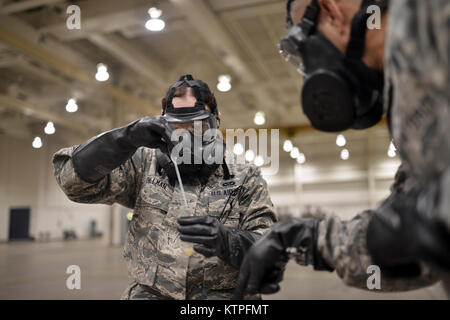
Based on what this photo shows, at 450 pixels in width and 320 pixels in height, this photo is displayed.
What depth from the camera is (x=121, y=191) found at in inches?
63.7

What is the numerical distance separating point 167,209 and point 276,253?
0.66 m

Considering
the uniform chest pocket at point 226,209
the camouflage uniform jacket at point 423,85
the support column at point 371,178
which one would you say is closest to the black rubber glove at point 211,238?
the uniform chest pocket at point 226,209

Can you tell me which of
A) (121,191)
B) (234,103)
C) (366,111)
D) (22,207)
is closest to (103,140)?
(121,191)

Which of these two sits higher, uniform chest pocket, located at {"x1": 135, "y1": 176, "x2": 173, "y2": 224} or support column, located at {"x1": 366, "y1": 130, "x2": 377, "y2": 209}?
support column, located at {"x1": 366, "y1": 130, "x2": 377, "y2": 209}

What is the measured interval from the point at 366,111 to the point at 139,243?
1057 mm

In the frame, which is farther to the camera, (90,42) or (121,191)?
(90,42)

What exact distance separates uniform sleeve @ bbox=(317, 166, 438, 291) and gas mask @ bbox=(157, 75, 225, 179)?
0.65 m

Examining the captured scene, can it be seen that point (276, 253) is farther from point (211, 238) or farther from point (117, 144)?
point (117, 144)

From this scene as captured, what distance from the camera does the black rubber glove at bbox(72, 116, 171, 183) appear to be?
1.39 metres

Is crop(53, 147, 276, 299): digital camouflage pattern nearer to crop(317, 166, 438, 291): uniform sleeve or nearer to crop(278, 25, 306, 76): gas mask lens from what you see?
crop(317, 166, 438, 291): uniform sleeve

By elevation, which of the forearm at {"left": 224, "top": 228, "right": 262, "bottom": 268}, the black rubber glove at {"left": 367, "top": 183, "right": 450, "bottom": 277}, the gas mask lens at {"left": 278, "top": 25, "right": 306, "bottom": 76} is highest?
the gas mask lens at {"left": 278, "top": 25, "right": 306, "bottom": 76}

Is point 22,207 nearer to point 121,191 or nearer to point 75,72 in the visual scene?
point 75,72

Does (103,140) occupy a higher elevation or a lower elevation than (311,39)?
lower

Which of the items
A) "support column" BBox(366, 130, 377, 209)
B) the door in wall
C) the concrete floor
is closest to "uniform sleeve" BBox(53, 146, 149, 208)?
the concrete floor
